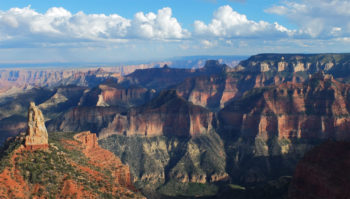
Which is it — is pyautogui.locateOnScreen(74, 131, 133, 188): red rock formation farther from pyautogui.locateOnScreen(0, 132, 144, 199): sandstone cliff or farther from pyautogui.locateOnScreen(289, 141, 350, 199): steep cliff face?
pyautogui.locateOnScreen(289, 141, 350, 199): steep cliff face

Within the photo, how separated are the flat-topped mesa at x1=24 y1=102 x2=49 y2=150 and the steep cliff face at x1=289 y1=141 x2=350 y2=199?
2718 inches

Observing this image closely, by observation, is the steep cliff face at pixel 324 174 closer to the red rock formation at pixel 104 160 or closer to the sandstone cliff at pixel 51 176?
the sandstone cliff at pixel 51 176

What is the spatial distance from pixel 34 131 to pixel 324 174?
241 feet

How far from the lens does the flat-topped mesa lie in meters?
84.2

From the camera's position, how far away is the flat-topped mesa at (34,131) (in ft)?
276

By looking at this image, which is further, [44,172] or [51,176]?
[44,172]

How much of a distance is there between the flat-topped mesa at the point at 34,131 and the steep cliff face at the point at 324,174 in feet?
226

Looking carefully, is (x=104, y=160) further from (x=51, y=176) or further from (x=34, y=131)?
(x=51, y=176)

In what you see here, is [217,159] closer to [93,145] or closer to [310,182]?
[93,145]

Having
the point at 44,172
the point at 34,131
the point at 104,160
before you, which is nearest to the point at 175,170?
the point at 104,160

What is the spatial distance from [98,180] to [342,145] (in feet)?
213

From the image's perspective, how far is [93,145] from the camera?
128625 millimetres

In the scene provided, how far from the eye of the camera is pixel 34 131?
84938mm

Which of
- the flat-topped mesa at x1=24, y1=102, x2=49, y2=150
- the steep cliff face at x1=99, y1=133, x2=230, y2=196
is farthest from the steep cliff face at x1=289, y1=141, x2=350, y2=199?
the steep cliff face at x1=99, y1=133, x2=230, y2=196
